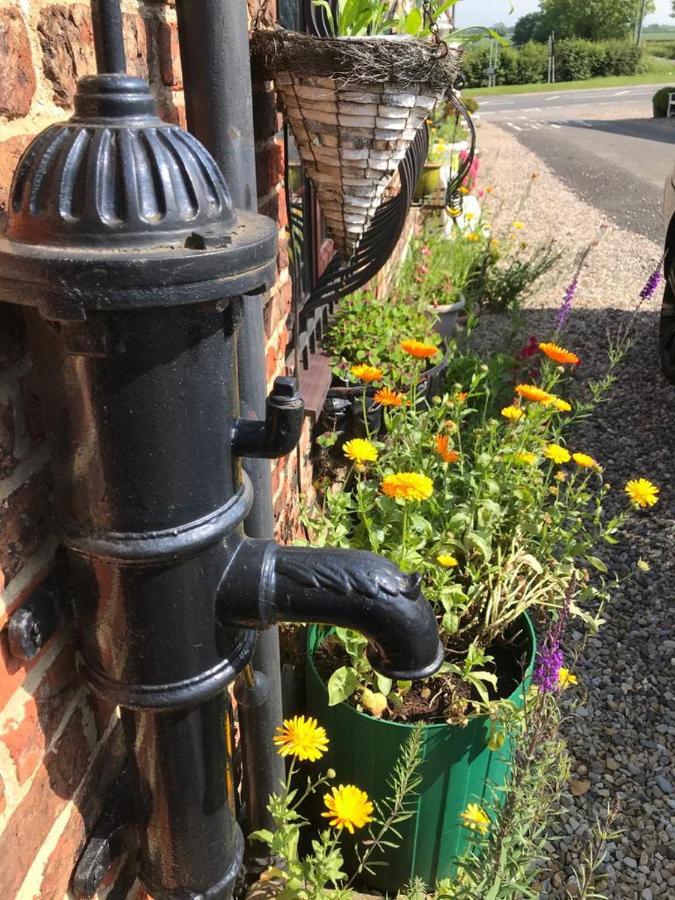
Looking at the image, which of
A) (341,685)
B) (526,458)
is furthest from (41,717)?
(526,458)

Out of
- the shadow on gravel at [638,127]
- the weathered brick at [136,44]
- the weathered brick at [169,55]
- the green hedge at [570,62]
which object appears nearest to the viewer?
A: the weathered brick at [136,44]

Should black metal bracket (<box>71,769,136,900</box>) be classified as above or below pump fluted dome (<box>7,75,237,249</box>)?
below

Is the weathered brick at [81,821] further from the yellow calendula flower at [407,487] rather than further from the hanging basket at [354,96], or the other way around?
the hanging basket at [354,96]

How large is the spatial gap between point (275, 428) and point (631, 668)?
2.45 metres

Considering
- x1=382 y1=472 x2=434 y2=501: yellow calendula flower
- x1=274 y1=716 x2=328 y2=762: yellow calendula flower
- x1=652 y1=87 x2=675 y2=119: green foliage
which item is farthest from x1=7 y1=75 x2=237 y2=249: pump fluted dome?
x1=652 y1=87 x2=675 y2=119: green foliage

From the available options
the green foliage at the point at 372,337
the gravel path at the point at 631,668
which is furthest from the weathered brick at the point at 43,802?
the green foliage at the point at 372,337

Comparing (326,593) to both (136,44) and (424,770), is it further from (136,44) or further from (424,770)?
(424,770)

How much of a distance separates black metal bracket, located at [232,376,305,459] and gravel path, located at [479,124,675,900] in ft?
4.04

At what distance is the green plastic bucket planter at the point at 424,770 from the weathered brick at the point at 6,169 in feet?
4.51

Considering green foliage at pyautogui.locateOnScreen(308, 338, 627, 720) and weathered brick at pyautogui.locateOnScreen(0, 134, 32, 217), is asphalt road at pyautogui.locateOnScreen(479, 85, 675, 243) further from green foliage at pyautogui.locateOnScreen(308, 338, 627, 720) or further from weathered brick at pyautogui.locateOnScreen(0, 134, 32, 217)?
weathered brick at pyautogui.locateOnScreen(0, 134, 32, 217)

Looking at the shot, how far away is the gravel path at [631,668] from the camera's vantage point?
7.52ft

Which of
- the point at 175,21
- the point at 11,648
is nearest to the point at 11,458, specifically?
the point at 11,648

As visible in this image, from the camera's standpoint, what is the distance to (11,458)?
90cm

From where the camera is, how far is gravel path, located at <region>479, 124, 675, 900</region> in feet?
7.52
